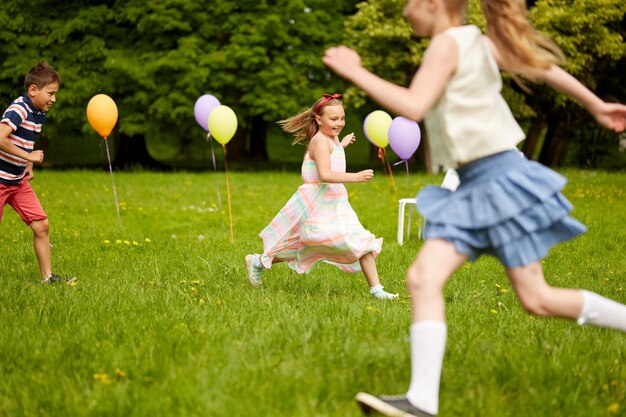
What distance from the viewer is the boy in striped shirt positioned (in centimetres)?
598

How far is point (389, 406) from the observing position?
122 inches

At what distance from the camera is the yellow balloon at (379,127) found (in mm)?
9242

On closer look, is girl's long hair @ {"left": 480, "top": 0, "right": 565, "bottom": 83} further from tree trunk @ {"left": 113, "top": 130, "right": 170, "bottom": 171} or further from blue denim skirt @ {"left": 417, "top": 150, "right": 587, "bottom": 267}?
tree trunk @ {"left": 113, "top": 130, "right": 170, "bottom": 171}

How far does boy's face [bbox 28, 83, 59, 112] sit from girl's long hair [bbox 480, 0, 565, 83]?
3.91 metres

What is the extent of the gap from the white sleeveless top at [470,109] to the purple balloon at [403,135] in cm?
539

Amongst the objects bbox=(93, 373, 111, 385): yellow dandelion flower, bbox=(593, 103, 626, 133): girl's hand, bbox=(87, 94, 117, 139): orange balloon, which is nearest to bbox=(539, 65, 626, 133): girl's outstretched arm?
bbox=(593, 103, 626, 133): girl's hand

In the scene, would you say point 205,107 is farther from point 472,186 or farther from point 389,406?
point 389,406

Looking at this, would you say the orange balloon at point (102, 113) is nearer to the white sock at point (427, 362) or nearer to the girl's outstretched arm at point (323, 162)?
the girl's outstretched arm at point (323, 162)

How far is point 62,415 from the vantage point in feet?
10.5

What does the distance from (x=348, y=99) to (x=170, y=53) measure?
17.9ft

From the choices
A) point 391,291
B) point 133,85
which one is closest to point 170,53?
point 133,85

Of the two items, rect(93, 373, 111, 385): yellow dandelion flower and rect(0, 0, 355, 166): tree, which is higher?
rect(0, 0, 355, 166): tree

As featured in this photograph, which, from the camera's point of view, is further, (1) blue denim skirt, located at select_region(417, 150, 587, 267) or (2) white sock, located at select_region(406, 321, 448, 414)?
(1) blue denim skirt, located at select_region(417, 150, 587, 267)

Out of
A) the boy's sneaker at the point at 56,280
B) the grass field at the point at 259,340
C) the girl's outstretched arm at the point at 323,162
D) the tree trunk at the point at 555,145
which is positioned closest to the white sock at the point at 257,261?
the grass field at the point at 259,340
